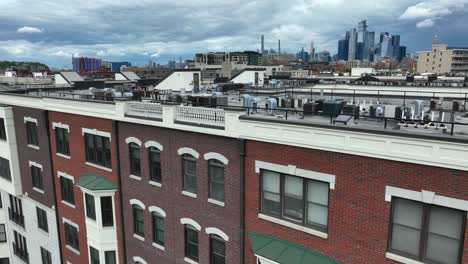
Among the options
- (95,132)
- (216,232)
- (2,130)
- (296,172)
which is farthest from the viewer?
(2,130)

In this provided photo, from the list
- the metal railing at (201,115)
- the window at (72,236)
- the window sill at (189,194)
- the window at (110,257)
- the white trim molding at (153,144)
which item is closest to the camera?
the metal railing at (201,115)

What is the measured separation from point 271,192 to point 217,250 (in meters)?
4.72

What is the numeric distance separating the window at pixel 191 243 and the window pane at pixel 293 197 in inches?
229

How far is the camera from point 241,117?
46.4ft

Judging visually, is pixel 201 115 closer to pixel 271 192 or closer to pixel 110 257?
pixel 271 192

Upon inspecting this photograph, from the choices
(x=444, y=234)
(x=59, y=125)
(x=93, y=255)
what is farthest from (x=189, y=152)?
(x=59, y=125)

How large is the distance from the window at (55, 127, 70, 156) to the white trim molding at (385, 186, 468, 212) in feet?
69.0

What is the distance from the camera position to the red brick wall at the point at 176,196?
50.4 ft

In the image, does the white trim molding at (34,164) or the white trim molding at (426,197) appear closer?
the white trim molding at (426,197)

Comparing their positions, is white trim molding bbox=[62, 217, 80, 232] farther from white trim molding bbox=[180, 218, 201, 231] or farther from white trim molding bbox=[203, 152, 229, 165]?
white trim molding bbox=[203, 152, 229, 165]

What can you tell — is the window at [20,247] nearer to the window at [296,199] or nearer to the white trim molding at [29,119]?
the white trim molding at [29,119]

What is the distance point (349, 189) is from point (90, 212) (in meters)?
17.3

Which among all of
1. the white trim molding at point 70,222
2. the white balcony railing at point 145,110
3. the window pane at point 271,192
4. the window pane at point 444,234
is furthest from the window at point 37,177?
the window pane at point 444,234

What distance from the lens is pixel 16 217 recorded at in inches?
1261
